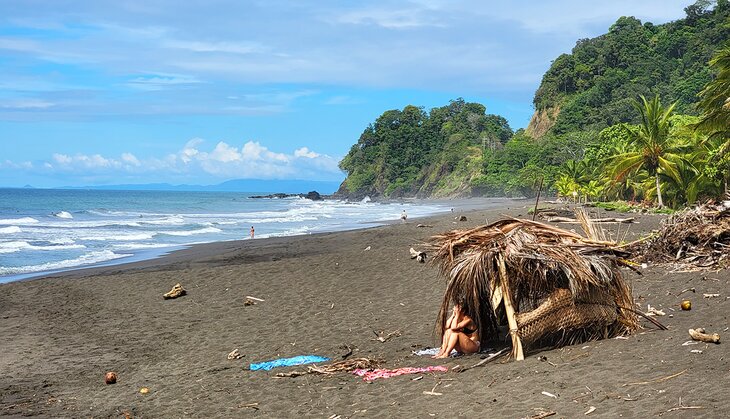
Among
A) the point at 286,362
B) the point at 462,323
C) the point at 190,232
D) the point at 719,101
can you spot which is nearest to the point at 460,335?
the point at 462,323

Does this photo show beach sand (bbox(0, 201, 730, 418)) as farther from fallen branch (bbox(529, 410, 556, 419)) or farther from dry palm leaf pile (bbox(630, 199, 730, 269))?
dry palm leaf pile (bbox(630, 199, 730, 269))

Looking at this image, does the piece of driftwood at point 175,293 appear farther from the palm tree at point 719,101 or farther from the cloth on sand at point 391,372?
the palm tree at point 719,101

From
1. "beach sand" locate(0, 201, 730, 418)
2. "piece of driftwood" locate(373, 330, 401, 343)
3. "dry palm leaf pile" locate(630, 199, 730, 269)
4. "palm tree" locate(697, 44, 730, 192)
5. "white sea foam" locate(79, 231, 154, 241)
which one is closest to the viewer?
"beach sand" locate(0, 201, 730, 418)

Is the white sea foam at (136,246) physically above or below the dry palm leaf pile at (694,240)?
below

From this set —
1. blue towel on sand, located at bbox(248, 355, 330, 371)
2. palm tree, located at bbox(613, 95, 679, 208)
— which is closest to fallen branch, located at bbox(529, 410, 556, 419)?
blue towel on sand, located at bbox(248, 355, 330, 371)

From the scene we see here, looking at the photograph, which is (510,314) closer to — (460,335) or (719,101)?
(460,335)

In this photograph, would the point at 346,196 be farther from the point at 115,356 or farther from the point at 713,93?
the point at 115,356

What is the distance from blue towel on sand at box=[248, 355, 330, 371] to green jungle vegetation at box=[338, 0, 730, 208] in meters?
14.2

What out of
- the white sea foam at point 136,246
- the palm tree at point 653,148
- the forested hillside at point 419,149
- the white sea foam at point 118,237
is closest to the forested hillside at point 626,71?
the forested hillside at point 419,149

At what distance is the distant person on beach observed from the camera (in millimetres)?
9070

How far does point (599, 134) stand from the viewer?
6066 centimetres

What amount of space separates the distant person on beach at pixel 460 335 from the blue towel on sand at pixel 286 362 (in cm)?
177

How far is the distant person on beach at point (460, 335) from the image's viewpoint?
907 centimetres

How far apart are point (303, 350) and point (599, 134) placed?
54.8 meters
